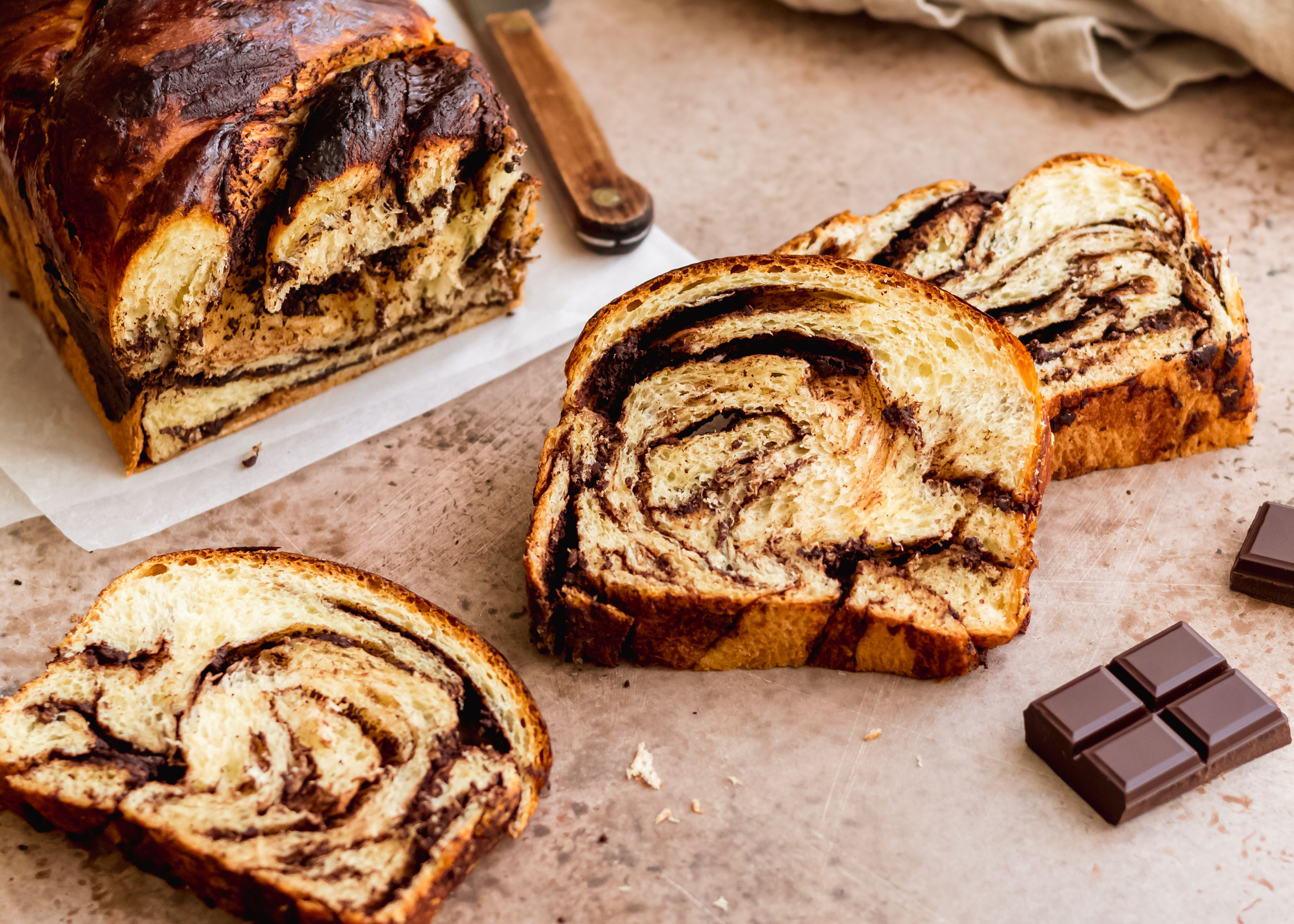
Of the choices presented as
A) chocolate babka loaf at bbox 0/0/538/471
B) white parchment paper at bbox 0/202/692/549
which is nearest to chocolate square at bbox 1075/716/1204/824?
white parchment paper at bbox 0/202/692/549

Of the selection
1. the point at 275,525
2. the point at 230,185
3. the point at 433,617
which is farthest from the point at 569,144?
the point at 433,617

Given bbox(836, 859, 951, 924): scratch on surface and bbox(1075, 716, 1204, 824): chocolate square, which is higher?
bbox(1075, 716, 1204, 824): chocolate square

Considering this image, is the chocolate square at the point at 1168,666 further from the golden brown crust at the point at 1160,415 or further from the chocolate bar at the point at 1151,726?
the golden brown crust at the point at 1160,415

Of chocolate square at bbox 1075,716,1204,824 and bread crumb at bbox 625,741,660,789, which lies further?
bread crumb at bbox 625,741,660,789

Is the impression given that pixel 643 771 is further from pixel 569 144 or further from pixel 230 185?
pixel 569 144

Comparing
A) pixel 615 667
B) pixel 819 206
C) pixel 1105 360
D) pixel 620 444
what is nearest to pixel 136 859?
pixel 615 667

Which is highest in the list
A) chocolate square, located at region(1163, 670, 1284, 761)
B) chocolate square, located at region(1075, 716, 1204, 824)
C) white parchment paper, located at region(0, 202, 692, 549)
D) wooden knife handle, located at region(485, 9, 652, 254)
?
wooden knife handle, located at region(485, 9, 652, 254)

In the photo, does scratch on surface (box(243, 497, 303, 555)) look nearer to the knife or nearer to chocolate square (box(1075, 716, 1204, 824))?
the knife
